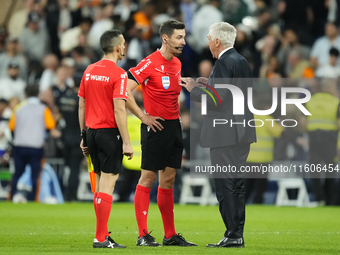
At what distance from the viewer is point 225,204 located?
24.6ft

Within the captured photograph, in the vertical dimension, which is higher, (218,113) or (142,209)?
(218,113)

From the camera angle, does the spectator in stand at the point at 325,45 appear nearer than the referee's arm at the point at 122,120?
No

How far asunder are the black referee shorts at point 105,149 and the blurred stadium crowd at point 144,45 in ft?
26.1

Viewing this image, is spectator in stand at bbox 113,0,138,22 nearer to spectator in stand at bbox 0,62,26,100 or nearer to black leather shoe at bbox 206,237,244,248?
spectator in stand at bbox 0,62,26,100

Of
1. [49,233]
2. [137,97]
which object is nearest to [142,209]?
[49,233]

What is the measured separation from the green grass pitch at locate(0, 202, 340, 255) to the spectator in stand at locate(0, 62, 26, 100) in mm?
4215

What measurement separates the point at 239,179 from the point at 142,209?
120cm

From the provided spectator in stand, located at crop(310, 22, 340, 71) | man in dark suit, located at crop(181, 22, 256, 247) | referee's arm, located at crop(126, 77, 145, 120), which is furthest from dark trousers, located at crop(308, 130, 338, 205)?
referee's arm, located at crop(126, 77, 145, 120)

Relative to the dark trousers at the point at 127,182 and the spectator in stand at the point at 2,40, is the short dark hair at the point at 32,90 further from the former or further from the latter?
the spectator in stand at the point at 2,40

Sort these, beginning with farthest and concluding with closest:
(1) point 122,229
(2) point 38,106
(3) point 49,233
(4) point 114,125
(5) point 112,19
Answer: (5) point 112,19 → (2) point 38,106 → (1) point 122,229 → (3) point 49,233 → (4) point 114,125

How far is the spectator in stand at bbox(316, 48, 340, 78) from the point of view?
15734 millimetres

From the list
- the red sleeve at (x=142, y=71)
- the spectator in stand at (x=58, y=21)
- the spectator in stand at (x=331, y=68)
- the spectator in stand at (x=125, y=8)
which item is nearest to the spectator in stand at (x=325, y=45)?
the spectator in stand at (x=331, y=68)

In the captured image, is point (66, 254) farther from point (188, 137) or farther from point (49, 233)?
point (188, 137)

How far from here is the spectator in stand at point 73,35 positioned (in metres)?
18.8
